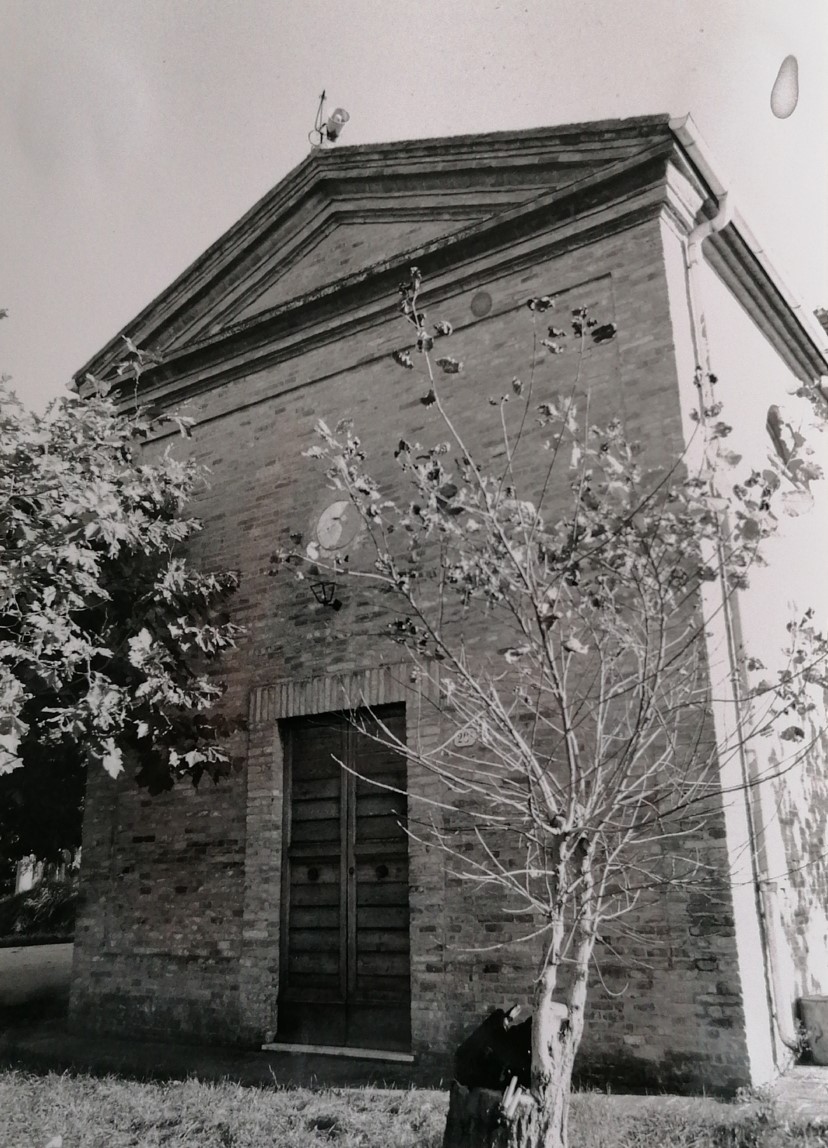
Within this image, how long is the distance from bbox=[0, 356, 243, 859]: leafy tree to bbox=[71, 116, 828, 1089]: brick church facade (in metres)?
0.40

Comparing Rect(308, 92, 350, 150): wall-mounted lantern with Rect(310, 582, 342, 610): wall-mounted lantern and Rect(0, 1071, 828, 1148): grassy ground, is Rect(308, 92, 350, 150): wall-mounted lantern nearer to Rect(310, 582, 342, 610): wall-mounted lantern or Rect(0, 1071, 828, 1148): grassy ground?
Rect(310, 582, 342, 610): wall-mounted lantern

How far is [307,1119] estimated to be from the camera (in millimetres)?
4695

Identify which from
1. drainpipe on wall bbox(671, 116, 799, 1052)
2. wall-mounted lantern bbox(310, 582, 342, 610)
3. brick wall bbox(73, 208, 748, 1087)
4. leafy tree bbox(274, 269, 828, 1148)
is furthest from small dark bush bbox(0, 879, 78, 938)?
drainpipe on wall bbox(671, 116, 799, 1052)

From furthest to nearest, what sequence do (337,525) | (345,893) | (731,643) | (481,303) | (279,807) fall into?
(337,525) < (481,303) < (279,807) < (345,893) < (731,643)

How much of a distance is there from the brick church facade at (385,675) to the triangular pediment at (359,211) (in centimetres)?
2

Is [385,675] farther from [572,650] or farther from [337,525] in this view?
[572,650]

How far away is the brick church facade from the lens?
17.4ft

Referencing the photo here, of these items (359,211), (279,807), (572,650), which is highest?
(359,211)

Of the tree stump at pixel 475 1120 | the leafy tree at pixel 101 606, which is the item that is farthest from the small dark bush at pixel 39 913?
the tree stump at pixel 475 1120

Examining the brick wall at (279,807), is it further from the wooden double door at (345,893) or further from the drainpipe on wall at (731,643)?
the drainpipe on wall at (731,643)

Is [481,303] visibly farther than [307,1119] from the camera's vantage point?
Yes

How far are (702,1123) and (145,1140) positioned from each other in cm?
278

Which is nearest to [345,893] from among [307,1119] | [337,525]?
[307,1119]

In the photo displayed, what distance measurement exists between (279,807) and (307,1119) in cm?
253
